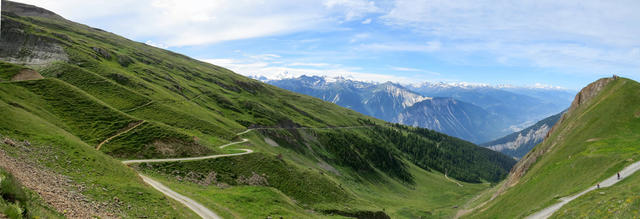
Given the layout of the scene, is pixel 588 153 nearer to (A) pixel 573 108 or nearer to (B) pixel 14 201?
(A) pixel 573 108

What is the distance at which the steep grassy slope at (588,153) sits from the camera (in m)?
51.7

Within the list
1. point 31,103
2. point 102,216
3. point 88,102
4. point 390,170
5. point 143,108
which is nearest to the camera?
point 102,216

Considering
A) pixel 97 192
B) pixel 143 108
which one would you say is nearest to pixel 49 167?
pixel 97 192

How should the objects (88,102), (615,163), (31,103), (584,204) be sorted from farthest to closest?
(88,102) < (31,103) < (615,163) < (584,204)

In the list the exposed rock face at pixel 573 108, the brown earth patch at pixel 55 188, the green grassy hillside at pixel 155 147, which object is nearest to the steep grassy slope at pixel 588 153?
the exposed rock face at pixel 573 108

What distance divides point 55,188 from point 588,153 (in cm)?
8249

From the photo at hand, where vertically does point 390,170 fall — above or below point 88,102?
below

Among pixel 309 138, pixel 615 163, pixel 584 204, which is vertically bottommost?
pixel 309 138

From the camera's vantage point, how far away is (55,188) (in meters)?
27.8

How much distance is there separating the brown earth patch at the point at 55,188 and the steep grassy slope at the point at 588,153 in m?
50.5

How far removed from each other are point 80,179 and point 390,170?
17311 centimetres

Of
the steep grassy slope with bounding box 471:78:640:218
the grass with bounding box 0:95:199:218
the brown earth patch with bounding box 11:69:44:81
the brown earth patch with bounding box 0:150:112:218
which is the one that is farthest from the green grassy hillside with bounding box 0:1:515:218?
the steep grassy slope with bounding box 471:78:640:218

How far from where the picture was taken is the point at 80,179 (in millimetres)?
34938

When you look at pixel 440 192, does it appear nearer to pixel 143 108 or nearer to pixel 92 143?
pixel 143 108
